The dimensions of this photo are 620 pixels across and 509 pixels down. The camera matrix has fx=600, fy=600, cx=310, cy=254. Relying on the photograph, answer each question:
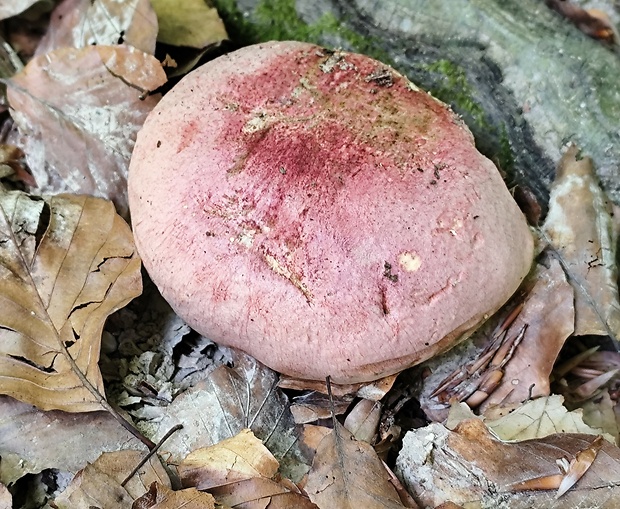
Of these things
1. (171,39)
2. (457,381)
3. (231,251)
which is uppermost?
(171,39)

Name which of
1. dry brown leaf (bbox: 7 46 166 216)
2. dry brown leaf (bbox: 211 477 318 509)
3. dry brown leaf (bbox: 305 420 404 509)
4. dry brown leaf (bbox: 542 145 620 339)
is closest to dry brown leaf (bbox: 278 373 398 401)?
dry brown leaf (bbox: 305 420 404 509)

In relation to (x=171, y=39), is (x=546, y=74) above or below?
above

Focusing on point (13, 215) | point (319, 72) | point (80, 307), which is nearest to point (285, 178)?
point (319, 72)

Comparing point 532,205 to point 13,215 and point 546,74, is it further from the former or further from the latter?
point 13,215

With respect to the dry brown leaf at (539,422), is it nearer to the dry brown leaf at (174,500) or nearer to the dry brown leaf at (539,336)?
the dry brown leaf at (539,336)

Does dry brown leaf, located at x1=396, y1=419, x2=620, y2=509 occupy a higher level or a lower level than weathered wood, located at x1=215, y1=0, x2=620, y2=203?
lower

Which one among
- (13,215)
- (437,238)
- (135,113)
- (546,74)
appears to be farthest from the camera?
(135,113)

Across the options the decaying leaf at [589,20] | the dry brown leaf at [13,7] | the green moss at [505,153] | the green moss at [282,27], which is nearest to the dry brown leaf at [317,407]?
the green moss at [505,153]

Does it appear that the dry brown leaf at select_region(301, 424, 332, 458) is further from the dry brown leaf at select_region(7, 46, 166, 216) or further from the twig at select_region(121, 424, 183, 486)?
the dry brown leaf at select_region(7, 46, 166, 216)
